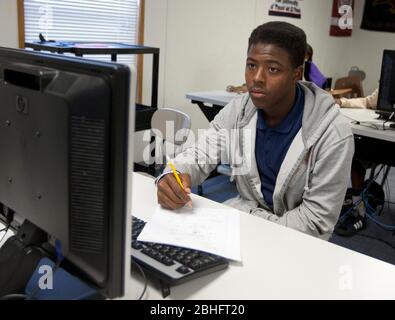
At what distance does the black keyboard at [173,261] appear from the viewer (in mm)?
855

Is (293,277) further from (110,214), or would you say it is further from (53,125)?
(53,125)

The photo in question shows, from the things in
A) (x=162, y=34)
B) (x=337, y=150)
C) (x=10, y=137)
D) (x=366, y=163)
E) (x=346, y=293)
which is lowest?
(x=366, y=163)

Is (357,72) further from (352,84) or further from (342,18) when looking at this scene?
(352,84)

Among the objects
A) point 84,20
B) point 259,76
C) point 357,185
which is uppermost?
point 84,20

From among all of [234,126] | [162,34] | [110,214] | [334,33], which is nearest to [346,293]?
[110,214]

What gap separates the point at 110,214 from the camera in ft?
2.07

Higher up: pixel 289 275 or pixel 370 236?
pixel 289 275

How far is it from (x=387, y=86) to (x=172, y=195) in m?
2.01

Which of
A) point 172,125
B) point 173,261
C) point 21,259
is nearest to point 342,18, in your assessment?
point 172,125

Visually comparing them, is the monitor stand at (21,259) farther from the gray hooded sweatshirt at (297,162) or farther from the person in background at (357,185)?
the person in background at (357,185)

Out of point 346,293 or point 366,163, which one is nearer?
point 346,293

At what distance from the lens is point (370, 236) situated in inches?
119

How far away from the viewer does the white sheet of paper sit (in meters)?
0.99

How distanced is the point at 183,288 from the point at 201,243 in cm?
15
